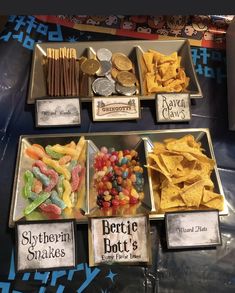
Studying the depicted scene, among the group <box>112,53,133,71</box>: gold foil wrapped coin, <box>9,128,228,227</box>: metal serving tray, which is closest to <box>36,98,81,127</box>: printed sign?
<box>9,128,228,227</box>: metal serving tray

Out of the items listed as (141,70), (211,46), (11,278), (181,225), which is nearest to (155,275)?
(181,225)

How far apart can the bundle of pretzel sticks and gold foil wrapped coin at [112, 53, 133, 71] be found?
15 centimetres

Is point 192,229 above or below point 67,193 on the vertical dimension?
below

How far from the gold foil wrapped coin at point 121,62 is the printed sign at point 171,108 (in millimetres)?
210

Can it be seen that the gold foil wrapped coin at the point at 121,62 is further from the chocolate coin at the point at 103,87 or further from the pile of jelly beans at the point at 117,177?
the pile of jelly beans at the point at 117,177

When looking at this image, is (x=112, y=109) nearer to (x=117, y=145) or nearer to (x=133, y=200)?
(x=117, y=145)

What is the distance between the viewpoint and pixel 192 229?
1.07 meters

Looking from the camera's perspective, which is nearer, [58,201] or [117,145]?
[58,201]

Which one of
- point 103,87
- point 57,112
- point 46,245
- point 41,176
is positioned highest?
point 103,87

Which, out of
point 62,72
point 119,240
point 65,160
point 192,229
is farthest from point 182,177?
point 62,72

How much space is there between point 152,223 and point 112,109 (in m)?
0.41

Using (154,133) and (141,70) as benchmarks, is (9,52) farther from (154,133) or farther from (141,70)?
(154,133)

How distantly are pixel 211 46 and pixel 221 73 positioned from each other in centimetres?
14

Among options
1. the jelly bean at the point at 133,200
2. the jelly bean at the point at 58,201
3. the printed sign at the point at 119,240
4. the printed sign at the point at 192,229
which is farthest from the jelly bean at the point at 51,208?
the printed sign at the point at 192,229
